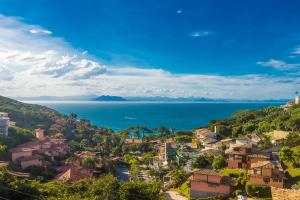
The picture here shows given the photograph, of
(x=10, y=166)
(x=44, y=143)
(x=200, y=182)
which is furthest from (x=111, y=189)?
(x=44, y=143)

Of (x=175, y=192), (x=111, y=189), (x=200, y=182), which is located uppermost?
(x=111, y=189)

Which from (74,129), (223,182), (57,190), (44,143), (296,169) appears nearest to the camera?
(57,190)

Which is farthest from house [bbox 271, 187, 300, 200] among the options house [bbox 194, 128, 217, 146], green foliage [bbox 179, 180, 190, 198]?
house [bbox 194, 128, 217, 146]

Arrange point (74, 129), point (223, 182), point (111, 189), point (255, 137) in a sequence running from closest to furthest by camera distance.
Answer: point (111, 189) → point (223, 182) → point (255, 137) → point (74, 129)

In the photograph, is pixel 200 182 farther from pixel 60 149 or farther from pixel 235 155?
pixel 60 149

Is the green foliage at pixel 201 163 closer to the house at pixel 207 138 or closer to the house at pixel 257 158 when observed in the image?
the house at pixel 257 158

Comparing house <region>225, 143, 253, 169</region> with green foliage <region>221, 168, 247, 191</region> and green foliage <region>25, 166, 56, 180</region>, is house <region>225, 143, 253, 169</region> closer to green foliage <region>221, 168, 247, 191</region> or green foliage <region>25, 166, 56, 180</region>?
green foliage <region>221, 168, 247, 191</region>
